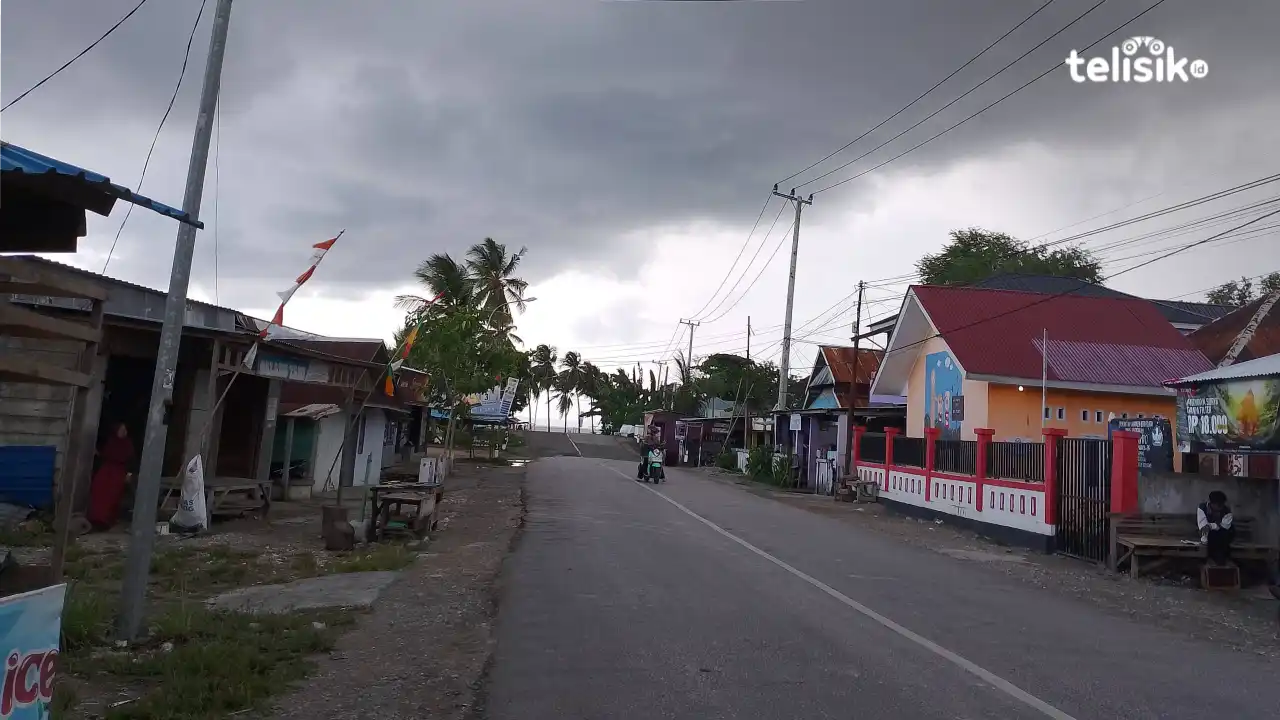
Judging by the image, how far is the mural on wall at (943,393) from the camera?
93.2ft

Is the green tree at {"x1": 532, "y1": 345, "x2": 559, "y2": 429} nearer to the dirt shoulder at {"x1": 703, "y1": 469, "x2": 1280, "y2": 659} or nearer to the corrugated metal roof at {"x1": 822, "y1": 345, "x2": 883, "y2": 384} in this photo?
the corrugated metal roof at {"x1": 822, "y1": 345, "x2": 883, "y2": 384}

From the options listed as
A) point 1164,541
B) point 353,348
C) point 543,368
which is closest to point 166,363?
point 1164,541

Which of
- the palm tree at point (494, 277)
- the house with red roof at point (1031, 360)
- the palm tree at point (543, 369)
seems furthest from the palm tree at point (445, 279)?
the palm tree at point (543, 369)

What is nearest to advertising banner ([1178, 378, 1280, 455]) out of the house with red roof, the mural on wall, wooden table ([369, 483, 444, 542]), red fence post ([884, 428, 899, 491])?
the house with red roof

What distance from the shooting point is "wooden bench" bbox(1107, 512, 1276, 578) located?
47.5 feet

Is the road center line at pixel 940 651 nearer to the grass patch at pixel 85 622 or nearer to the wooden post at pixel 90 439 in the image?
the grass patch at pixel 85 622

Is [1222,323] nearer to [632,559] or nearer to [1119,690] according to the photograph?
[632,559]

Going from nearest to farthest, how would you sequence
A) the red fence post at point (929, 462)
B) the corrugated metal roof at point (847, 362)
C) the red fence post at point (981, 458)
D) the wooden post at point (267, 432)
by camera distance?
the wooden post at point (267, 432), the red fence post at point (981, 458), the red fence post at point (929, 462), the corrugated metal roof at point (847, 362)

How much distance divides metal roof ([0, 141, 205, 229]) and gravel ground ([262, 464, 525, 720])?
11.4 ft

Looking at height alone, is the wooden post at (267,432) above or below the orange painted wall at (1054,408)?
below

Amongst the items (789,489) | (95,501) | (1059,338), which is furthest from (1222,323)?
(95,501)

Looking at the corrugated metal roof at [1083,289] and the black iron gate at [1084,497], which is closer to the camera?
the black iron gate at [1084,497]

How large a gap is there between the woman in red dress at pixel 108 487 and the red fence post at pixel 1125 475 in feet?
53.9

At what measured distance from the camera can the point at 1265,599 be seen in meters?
13.4
